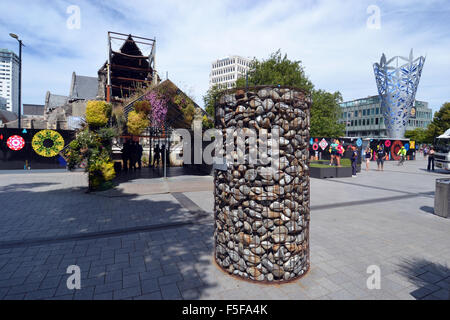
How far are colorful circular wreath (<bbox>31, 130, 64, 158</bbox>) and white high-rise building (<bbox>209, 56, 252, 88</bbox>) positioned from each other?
10963cm

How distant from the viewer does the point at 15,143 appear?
51.9 feet

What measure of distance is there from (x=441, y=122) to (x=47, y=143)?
59137 millimetres

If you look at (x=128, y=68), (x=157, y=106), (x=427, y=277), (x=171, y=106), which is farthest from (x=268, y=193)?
(x=128, y=68)

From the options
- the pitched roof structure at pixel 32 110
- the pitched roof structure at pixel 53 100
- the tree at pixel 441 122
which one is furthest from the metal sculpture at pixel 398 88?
the pitched roof structure at pixel 32 110

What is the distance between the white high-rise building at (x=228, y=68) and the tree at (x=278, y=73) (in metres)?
90.6

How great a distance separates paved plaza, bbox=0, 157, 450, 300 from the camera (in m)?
3.54

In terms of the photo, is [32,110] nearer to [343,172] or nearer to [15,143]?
[15,143]

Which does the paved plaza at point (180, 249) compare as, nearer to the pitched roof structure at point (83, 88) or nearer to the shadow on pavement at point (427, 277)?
the shadow on pavement at point (427, 277)

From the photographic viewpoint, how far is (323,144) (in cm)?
2595

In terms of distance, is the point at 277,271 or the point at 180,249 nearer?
the point at 277,271

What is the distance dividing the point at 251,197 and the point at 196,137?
12.1 m
